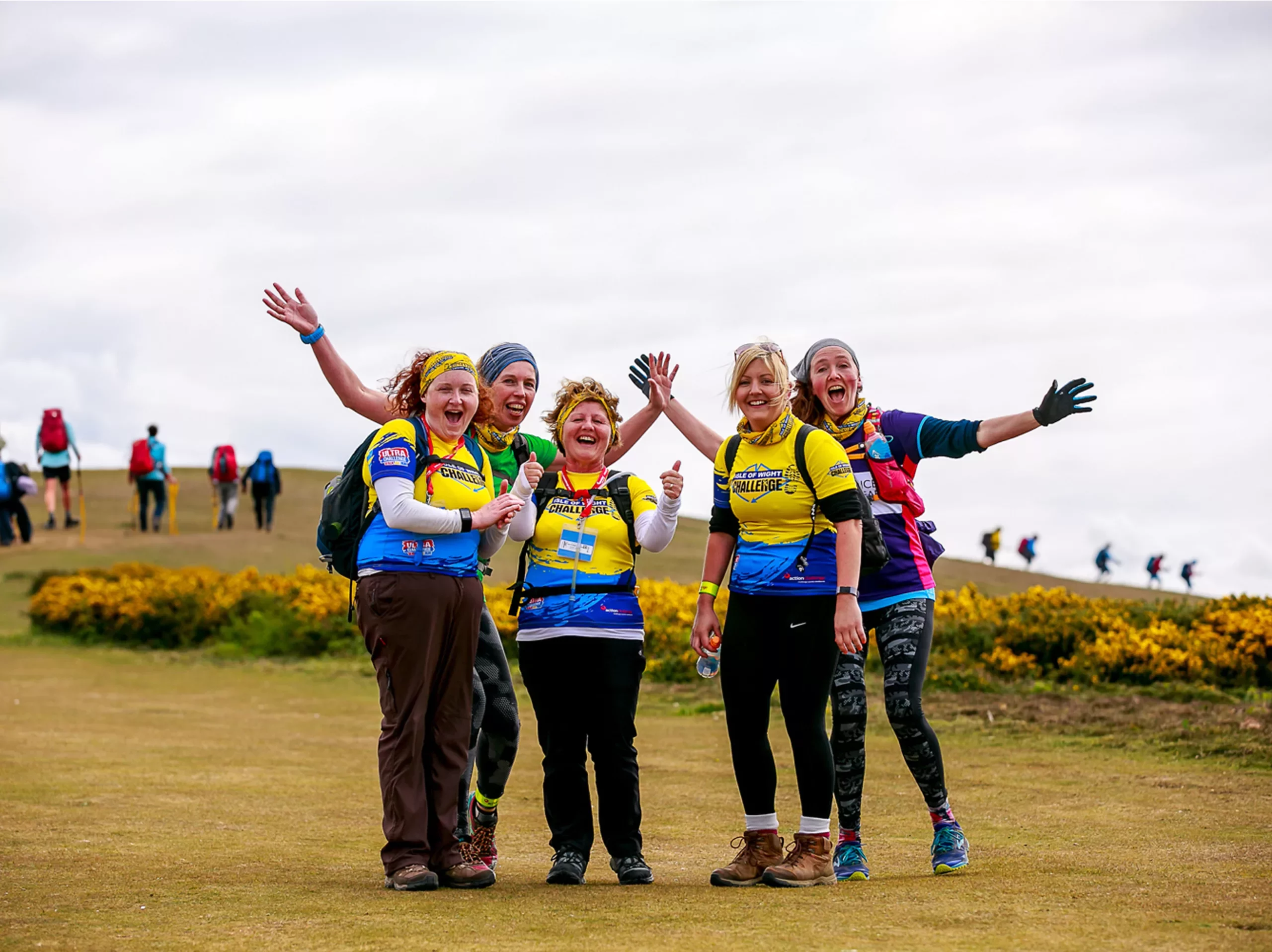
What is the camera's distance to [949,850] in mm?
5848

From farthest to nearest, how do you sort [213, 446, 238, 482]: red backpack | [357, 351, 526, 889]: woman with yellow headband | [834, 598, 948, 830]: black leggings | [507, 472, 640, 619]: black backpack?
[213, 446, 238, 482]: red backpack < [834, 598, 948, 830]: black leggings < [507, 472, 640, 619]: black backpack < [357, 351, 526, 889]: woman with yellow headband

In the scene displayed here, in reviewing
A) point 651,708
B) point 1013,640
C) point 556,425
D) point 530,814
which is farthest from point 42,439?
point 556,425

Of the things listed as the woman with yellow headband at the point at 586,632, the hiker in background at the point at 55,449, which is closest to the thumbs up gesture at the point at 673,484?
the woman with yellow headband at the point at 586,632

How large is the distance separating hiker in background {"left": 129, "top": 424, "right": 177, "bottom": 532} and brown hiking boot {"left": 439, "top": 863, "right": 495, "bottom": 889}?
26.2m

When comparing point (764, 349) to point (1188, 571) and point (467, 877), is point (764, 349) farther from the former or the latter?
point (1188, 571)

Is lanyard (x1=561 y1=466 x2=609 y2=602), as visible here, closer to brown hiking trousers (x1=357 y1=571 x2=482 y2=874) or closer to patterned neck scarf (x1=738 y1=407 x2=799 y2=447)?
brown hiking trousers (x1=357 y1=571 x2=482 y2=874)

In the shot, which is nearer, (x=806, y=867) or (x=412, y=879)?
(x=412, y=879)

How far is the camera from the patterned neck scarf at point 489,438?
19.9 ft

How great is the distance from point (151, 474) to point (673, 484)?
1133 inches

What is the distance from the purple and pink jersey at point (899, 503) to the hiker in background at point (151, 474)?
86.4 feet

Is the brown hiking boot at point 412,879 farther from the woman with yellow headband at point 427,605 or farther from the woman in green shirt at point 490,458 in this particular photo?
the woman in green shirt at point 490,458

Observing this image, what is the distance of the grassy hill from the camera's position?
1089 inches

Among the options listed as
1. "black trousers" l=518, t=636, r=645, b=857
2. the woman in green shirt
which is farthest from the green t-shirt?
"black trousers" l=518, t=636, r=645, b=857

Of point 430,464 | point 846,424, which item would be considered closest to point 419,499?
point 430,464
